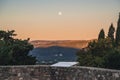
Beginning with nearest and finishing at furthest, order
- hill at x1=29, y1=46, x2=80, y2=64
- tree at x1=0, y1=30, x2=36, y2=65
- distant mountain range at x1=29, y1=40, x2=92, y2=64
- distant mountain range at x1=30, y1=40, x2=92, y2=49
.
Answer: tree at x1=0, y1=30, x2=36, y2=65 → distant mountain range at x1=29, y1=40, x2=92, y2=64 → distant mountain range at x1=30, y1=40, x2=92, y2=49 → hill at x1=29, y1=46, x2=80, y2=64

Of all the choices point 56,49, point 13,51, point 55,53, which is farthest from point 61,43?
point 13,51

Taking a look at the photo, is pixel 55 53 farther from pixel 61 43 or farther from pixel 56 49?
pixel 61 43

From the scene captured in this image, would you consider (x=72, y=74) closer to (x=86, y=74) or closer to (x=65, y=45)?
(x=86, y=74)

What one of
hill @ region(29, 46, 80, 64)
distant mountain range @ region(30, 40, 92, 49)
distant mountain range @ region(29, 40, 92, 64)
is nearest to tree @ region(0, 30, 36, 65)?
distant mountain range @ region(29, 40, 92, 64)

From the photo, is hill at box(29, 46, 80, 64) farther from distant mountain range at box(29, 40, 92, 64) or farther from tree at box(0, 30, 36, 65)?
tree at box(0, 30, 36, 65)

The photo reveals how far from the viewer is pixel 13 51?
2062 centimetres

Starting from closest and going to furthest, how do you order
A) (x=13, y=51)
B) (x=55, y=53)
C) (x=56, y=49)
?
(x=13, y=51) < (x=56, y=49) < (x=55, y=53)

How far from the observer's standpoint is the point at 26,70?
1245cm

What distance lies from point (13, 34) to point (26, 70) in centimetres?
1188

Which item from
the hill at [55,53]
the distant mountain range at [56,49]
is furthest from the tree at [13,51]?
the hill at [55,53]

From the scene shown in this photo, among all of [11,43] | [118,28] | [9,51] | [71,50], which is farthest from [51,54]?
[9,51]

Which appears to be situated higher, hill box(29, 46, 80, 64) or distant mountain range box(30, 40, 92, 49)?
distant mountain range box(30, 40, 92, 49)

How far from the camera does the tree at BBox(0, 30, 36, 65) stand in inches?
732

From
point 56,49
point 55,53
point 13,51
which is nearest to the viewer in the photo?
point 13,51
